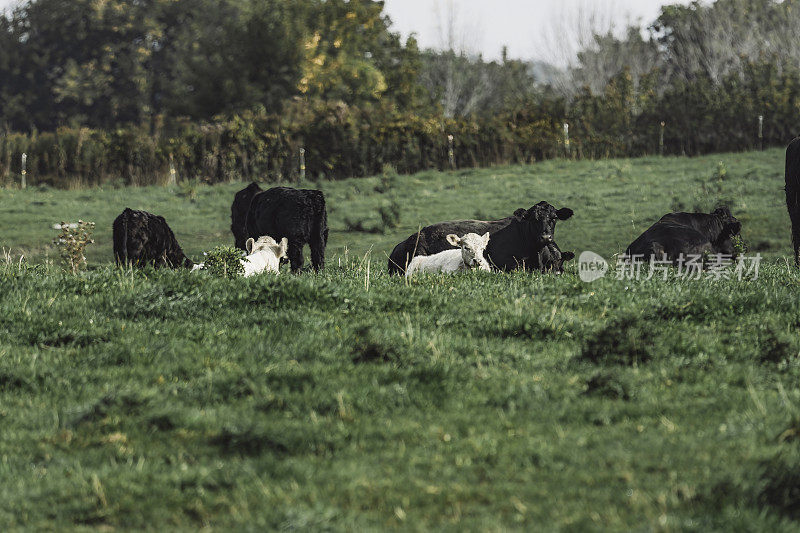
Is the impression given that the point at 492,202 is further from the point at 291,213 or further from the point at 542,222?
the point at 542,222

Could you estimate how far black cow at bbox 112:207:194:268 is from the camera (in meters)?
15.1

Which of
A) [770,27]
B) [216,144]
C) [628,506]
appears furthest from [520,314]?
[770,27]

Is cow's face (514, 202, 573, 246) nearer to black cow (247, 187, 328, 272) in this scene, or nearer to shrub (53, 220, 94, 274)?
black cow (247, 187, 328, 272)

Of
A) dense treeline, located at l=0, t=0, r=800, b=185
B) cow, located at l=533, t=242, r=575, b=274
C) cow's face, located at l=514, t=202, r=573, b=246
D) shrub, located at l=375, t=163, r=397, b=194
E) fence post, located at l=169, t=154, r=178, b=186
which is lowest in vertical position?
cow, located at l=533, t=242, r=575, b=274

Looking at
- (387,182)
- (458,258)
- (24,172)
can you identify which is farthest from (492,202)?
(24,172)

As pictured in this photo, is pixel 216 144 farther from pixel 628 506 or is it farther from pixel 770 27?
pixel 770 27

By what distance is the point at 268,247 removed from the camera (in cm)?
1491

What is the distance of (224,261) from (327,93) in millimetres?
40685

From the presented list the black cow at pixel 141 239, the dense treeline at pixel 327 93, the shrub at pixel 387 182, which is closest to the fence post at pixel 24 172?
the dense treeline at pixel 327 93

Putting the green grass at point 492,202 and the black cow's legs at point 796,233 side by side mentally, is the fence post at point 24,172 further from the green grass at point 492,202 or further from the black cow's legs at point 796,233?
the black cow's legs at point 796,233

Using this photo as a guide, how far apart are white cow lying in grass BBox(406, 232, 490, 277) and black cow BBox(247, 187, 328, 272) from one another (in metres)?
1.86

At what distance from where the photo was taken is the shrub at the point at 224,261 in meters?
12.2

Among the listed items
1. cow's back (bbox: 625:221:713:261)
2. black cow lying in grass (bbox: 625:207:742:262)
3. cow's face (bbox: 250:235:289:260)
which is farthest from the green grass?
cow's back (bbox: 625:221:713:261)

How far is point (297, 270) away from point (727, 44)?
65.4 m
